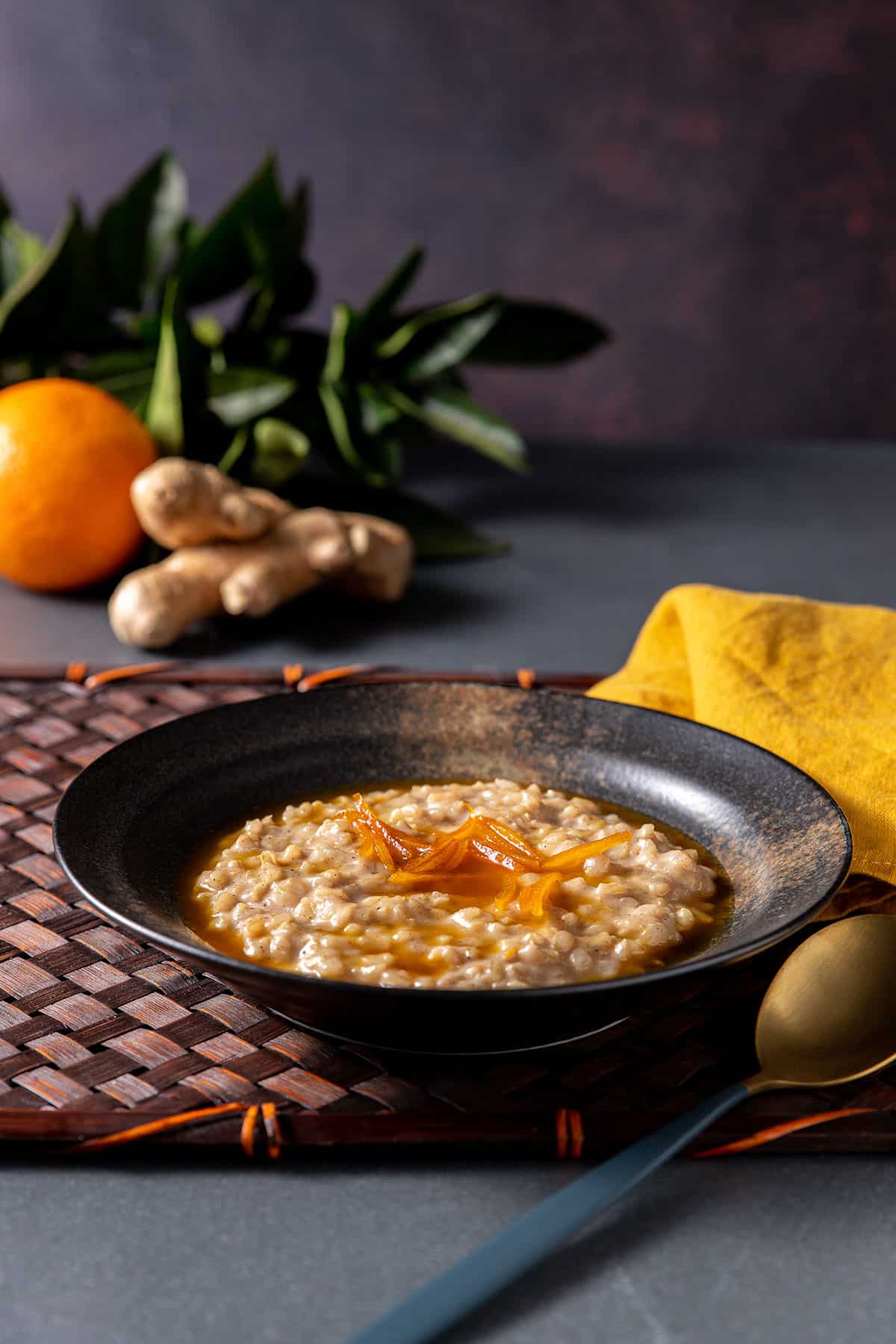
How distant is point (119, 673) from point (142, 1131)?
80 centimetres

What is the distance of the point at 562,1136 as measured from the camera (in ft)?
2.97

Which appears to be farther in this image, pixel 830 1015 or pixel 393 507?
pixel 393 507

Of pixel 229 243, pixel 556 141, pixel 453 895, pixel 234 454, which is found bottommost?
pixel 453 895

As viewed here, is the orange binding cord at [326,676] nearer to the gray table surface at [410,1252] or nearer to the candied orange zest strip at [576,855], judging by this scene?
the candied orange zest strip at [576,855]

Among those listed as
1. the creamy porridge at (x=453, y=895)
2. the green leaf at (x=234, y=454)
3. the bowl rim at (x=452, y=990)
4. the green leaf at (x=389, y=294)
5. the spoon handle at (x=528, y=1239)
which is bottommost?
the spoon handle at (x=528, y=1239)

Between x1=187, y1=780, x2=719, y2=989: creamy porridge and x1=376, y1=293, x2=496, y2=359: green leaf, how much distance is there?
1.36m

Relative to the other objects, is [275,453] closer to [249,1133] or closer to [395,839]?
[395,839]

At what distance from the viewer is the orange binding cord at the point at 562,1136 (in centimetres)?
91

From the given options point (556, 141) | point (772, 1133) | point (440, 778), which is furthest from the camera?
point (556, 141)

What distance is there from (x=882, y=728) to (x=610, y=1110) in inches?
21.9

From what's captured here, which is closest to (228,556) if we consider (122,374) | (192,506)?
(192,506)

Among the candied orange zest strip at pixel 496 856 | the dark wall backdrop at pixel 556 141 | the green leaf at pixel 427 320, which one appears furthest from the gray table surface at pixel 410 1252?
the dark wall backdrop at pixel 556 141

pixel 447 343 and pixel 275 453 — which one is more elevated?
pixel 447 343

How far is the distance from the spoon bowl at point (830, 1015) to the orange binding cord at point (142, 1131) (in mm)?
358
